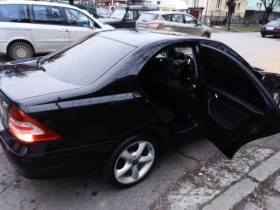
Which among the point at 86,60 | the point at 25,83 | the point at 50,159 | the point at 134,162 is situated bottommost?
the point at 134,162

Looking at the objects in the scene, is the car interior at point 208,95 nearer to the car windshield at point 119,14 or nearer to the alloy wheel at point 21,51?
the alloy wheel at point 21,51

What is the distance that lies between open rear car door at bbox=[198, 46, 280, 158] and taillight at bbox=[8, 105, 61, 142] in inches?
66.6

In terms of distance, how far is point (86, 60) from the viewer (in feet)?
8.61

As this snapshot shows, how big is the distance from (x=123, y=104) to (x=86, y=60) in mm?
720

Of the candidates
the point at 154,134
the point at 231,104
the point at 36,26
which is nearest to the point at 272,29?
the point at 36,26

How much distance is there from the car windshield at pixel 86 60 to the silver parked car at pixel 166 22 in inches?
338

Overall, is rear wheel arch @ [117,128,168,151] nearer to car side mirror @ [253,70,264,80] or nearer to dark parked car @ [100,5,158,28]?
car side mirror @ [253,70,264,80]

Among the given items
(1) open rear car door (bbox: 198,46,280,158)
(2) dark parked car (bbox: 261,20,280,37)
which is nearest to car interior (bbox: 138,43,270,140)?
(1) open rear car door (bbox: 198,46,280,158)

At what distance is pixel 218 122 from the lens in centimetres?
285

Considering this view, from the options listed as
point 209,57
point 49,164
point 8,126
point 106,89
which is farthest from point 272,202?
point 8,126

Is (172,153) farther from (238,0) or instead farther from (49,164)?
(238,0)

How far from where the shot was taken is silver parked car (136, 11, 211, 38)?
1173cm

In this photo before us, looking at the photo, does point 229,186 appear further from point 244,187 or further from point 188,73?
point 188,73

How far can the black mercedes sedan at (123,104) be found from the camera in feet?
6.58
